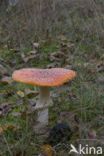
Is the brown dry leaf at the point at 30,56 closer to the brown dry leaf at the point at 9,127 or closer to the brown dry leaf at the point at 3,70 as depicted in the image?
the brown dry leaf at the point at 3,70

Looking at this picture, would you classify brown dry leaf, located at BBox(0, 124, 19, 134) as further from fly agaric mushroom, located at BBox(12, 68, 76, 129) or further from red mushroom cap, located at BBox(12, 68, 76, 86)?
red mushroom cap, located at BBox(12, 68, 76, 86)

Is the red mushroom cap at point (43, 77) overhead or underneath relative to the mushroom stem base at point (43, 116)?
overhead

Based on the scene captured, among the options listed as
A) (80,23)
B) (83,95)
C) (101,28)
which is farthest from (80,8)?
(83,95)

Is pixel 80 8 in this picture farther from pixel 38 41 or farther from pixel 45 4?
pixel 38 41

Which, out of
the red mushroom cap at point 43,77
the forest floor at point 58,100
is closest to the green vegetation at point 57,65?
the forest floor at point 58,100

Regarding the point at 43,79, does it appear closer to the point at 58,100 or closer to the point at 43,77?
the point at 43,77

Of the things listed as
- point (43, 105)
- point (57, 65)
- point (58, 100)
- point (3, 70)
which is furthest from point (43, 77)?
point (57, 65)

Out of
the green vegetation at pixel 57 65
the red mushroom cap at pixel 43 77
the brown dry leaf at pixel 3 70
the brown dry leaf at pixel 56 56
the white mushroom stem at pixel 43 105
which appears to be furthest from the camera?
the brown dry leaf at pixel 56 56
